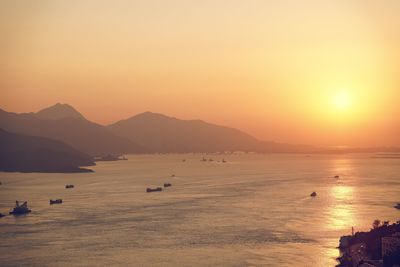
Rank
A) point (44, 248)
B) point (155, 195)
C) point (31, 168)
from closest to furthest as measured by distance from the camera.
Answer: point (44, 248) → point (155, 195) → point (31, 168)

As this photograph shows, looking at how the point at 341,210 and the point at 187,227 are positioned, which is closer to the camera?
the point at 187,227

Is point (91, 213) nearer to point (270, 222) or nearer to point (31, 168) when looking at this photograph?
point (270, 222)

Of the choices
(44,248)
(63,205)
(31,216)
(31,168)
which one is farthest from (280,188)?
(31,168)

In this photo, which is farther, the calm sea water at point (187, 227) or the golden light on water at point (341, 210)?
the golden light on water at point (341, 210)

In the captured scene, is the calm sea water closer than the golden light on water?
Yes

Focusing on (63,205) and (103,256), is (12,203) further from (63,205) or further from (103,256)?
(103,256)

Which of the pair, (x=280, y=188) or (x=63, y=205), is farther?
(x=280, y=188)

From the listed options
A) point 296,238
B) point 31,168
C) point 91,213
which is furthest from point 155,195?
point 31,168

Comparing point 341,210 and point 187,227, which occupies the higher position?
point 341,210

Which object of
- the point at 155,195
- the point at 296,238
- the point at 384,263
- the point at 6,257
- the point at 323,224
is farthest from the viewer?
the point at 155,195
